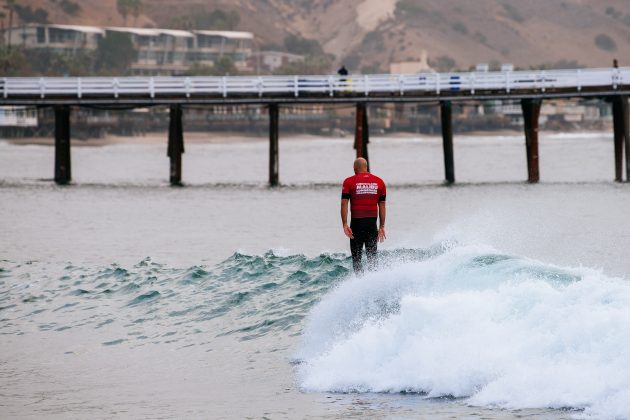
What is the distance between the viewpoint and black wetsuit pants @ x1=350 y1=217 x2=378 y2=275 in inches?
603

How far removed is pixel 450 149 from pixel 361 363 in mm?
39357

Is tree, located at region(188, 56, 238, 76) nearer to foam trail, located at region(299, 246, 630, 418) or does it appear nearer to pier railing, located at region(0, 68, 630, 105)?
pier railing, located at region(0, 68, 630, 105)

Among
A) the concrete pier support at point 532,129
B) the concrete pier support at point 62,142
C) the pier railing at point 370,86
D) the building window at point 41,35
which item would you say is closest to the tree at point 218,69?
the building window at point 41,35

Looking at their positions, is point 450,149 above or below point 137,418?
above

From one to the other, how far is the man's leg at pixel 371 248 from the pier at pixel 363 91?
107 feet

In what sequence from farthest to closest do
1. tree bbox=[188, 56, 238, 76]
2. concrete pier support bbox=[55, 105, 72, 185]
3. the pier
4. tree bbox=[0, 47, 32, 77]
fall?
tree bbox=[188, 56, 238, 76] → tree bbox=[0, 47, 32, 77] → concrete pier support bbox=[55, 105, 72, 185] → the pier

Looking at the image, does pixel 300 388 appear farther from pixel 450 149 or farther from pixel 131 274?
pixel 450 149

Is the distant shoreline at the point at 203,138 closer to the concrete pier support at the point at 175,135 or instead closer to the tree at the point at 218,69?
the tree at the point at 218,69

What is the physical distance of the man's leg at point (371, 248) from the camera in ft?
50.4

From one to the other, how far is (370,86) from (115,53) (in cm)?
14944

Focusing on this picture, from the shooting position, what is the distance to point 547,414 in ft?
35.1

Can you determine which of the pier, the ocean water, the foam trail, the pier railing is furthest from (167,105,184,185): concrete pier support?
the foam trail

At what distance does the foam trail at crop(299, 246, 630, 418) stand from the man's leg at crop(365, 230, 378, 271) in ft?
3.40

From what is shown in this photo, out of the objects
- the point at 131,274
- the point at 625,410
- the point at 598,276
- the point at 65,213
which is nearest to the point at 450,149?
the point at 65,213
